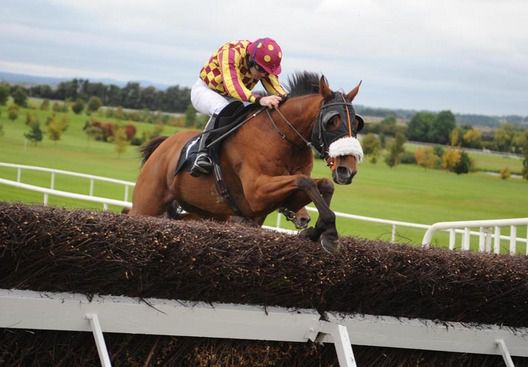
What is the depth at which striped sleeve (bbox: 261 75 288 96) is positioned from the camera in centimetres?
581

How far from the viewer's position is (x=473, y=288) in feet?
13.5

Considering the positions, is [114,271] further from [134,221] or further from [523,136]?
[523,136]

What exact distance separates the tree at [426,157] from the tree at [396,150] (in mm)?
574

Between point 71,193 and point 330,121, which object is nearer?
point 330,121

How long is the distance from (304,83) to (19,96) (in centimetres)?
2860

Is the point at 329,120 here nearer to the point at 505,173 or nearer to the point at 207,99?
the point at 207,99

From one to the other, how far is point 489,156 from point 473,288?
71.2 feet

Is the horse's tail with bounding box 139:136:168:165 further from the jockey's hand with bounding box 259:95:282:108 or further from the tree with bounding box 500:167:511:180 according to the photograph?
the tree with bounding box 500:167:511:180

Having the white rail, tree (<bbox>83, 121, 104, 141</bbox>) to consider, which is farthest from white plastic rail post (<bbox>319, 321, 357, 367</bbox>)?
tree (<bbox>83, 121, 104, 141</bbox>)

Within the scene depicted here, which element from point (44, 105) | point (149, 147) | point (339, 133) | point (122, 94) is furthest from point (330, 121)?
point (122, 94)

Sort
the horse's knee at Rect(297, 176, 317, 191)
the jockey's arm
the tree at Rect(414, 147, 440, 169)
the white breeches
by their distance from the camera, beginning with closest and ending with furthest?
the horse's knee at Rect(297, 176, 317, 191), the jockey's arm, the white breeches, the tree at Rect(414, 147, 440, 169)

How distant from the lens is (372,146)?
2752 cm

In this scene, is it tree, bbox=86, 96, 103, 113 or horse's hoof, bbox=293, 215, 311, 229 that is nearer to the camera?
horse's hoof, bbox=293, 215, 311, 229

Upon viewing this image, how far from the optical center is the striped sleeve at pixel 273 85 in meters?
5.81
